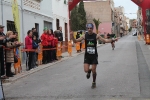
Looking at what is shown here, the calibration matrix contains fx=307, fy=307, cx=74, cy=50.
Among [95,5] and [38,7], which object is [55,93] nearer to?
[38,7]

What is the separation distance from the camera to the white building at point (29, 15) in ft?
51.1

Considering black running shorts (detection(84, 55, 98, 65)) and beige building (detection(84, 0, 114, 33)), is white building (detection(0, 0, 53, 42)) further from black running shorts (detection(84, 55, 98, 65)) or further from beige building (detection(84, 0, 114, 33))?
beige building (detection(84, 0, 114, 33))

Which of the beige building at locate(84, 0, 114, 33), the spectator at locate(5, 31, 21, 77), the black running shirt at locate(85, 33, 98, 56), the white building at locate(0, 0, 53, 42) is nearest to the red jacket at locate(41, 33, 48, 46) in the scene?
the white building at locate(0, 0, 53, 42)

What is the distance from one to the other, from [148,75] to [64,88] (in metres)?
3.63

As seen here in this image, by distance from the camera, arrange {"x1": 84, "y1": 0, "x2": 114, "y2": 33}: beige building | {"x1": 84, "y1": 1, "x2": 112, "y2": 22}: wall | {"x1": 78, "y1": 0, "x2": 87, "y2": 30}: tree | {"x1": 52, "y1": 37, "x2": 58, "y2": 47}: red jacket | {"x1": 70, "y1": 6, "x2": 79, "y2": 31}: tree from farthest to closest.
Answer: {"x1": 84, "y1": 1, "x2": 112, "y2": 22}: wall < {"x1": 84, "y1": 0, "x2": 114, "y2": 33}: beige building < {"x1": 78, "y1": 0, "x2": 87, "y2": 30}: tree < {"x1": 70, "y1": 6, "x2": 79, "y2": 31}: tree < {"x1": 52, "y1": 37, "x2": 58, "y2": 47}: red jacket

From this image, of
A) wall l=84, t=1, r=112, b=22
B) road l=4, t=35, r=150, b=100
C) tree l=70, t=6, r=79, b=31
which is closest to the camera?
road l=4, t=35, r=150, b=100

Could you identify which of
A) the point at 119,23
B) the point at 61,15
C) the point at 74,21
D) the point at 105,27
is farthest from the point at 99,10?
the point at 61,15

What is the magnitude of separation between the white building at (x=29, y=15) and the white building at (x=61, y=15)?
1356mm

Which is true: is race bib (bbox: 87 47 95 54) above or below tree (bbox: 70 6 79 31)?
below

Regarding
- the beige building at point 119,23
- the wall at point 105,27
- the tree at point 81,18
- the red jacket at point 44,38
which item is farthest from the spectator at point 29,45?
the beige building at point 119,23

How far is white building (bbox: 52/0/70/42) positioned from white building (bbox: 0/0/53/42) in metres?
1.36

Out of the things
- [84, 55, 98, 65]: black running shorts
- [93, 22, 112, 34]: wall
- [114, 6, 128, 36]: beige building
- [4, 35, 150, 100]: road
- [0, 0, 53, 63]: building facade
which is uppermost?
[114, 6, 128, 36]: beige building

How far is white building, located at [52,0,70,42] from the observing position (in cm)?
2647

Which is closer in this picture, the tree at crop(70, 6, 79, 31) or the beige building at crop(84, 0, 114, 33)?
the tree at crop(70, 6, 79, 31)
